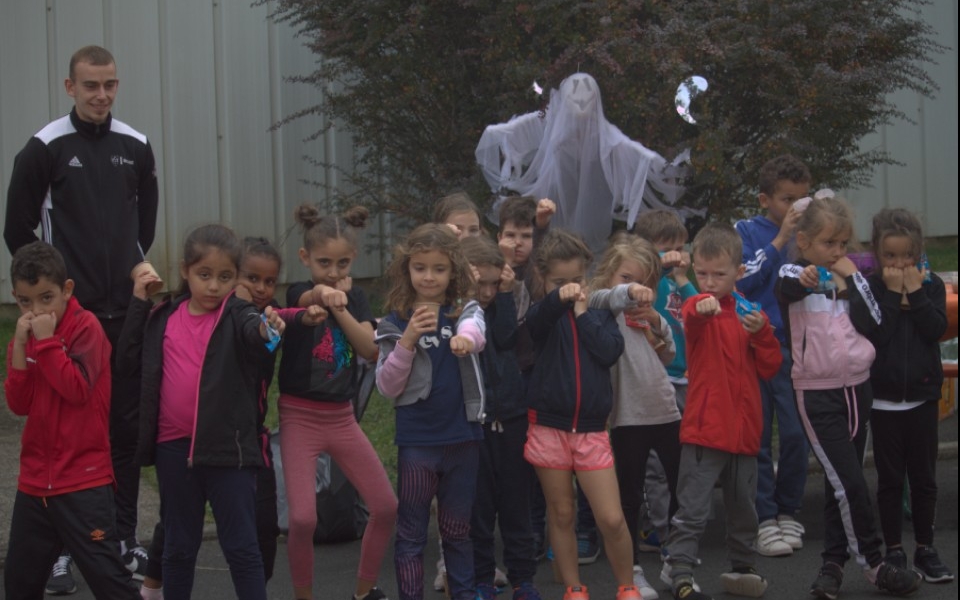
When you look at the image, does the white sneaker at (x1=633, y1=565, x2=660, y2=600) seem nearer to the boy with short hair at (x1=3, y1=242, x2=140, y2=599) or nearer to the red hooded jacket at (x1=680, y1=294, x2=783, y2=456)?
the red hooded jacket at (x1=680, y1=294, x2=783, y2=456)

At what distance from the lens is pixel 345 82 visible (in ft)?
Answer: 32.8

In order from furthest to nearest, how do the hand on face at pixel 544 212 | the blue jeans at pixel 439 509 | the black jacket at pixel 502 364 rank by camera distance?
the hand on face at pixel 544 212 → the black jacket at pixel 502 364 → the blue jeans at pixel 439 509

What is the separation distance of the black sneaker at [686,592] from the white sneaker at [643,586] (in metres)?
0.13

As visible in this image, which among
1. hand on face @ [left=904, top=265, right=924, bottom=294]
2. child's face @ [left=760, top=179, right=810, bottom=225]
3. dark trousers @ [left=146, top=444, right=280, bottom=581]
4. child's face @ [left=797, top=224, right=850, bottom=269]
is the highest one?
child's face @ [left=760, top=179, right=810, bottom=225]

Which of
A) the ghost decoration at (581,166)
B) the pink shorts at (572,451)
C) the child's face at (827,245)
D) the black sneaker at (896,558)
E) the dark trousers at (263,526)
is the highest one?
the ghost decoration at (581,166)

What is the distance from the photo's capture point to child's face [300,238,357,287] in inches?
197

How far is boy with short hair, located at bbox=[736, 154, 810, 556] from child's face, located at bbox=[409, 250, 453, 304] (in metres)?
1.86

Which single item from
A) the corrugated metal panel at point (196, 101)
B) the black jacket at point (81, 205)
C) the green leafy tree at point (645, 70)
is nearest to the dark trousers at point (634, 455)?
the black jacket at point (81, 205)

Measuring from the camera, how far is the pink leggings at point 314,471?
4.95 meters

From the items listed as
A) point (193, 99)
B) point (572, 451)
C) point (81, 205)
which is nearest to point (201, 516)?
point (572, 451)

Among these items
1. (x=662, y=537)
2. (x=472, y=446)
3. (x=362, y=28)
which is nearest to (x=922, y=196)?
(x=362, y=28)

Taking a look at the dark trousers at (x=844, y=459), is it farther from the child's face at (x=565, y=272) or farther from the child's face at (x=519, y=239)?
the child's face at (x=519, y=239)

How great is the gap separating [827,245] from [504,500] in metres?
1.78

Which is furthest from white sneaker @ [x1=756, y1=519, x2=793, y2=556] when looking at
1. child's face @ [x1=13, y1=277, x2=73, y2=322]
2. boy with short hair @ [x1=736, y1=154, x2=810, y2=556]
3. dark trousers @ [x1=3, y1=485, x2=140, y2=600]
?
child's face @ [x1=13, y1=277, x2=73, y2=322]
